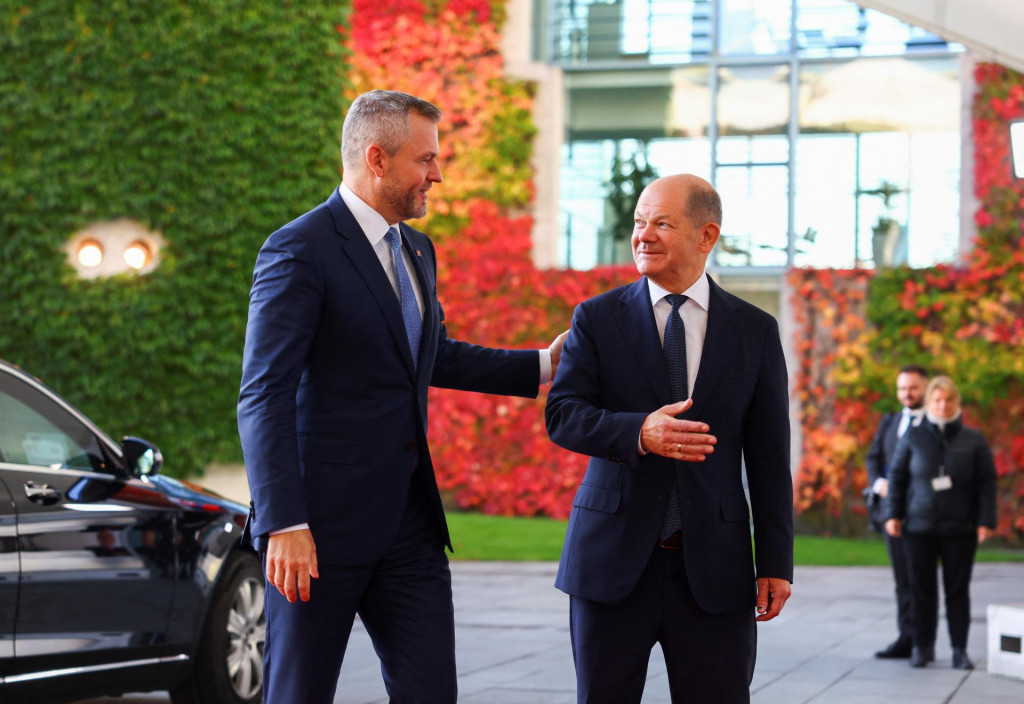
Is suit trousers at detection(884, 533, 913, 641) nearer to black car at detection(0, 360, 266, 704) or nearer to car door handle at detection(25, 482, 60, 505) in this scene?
black car at detection(0, 360, 266, 704)

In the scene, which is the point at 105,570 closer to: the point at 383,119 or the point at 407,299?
the point at 407,299

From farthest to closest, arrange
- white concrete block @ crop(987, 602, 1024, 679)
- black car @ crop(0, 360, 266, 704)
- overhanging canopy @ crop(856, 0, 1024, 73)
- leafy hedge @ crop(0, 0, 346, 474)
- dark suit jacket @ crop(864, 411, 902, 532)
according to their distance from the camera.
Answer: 1. leafy hedge @ crop(0, 0, 346, 474)
2. dark suit jacket @ crop(864, 411, 902, 532)
3. overhanging canopy @ crop(856, 0, 1024, 73)
4. white concrete block @ crop(987, 602, 1024, 679)
5. black car @ crop(0, 360, 266, 704)

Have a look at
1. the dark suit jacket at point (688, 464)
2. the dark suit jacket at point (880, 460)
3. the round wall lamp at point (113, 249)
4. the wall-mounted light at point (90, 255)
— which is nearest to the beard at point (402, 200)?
the dark suit jacket at point (688, 464)

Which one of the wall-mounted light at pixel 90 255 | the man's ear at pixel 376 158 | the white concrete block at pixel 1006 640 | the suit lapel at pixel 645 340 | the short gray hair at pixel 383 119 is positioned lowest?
the white concrete block at pixel 1006 640

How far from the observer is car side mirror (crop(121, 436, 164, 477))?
6.11 metres

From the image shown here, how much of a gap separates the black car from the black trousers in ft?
13.9

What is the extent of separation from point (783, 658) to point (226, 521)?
151 inches

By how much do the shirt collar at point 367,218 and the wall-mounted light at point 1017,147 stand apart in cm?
516

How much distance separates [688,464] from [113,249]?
10.1m

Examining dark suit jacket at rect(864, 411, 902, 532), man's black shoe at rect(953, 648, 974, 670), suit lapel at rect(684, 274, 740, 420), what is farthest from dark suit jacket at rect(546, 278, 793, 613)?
dark suit jacket at rect(864, 411, 902, 532)

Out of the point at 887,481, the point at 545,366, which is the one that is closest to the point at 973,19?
the point at 887,481

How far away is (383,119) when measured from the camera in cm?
385

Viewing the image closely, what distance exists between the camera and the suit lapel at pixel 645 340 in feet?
12.6

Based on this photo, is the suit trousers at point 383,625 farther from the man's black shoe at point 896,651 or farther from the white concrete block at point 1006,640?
the man's black shoe at point 896,651
